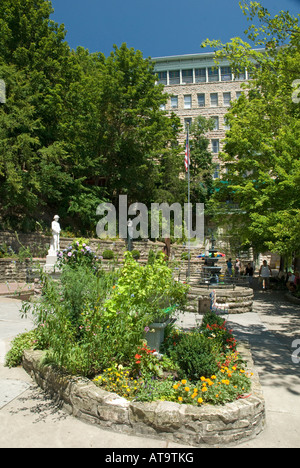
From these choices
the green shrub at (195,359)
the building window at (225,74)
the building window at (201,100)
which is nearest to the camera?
the green shrub at (195,359)

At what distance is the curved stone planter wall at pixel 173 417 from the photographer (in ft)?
11.6

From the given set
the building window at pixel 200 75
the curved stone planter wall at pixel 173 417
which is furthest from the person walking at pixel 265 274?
the building window at pixel 200 75

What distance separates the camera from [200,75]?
46.8m

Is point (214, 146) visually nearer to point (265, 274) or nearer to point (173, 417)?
point (265, 274)

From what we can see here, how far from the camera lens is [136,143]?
27203mm

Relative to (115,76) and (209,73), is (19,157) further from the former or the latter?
(209,73)

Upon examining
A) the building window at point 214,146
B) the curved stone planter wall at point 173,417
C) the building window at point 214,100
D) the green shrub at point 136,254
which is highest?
the building window at point 214,100

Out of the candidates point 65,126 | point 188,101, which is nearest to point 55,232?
point 65,126

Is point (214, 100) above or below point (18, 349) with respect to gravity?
above

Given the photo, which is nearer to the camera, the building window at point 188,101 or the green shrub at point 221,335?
the green shrub at point 221,335

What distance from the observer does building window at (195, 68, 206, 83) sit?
46562 mm

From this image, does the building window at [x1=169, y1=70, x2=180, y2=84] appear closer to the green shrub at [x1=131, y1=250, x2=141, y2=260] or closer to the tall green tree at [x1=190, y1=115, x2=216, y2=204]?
the tall green tree at [x1=190, y1=115, x2=216, y2=204]

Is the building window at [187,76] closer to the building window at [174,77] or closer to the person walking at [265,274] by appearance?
the building window at [174,77]

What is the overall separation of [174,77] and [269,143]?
116 feet
